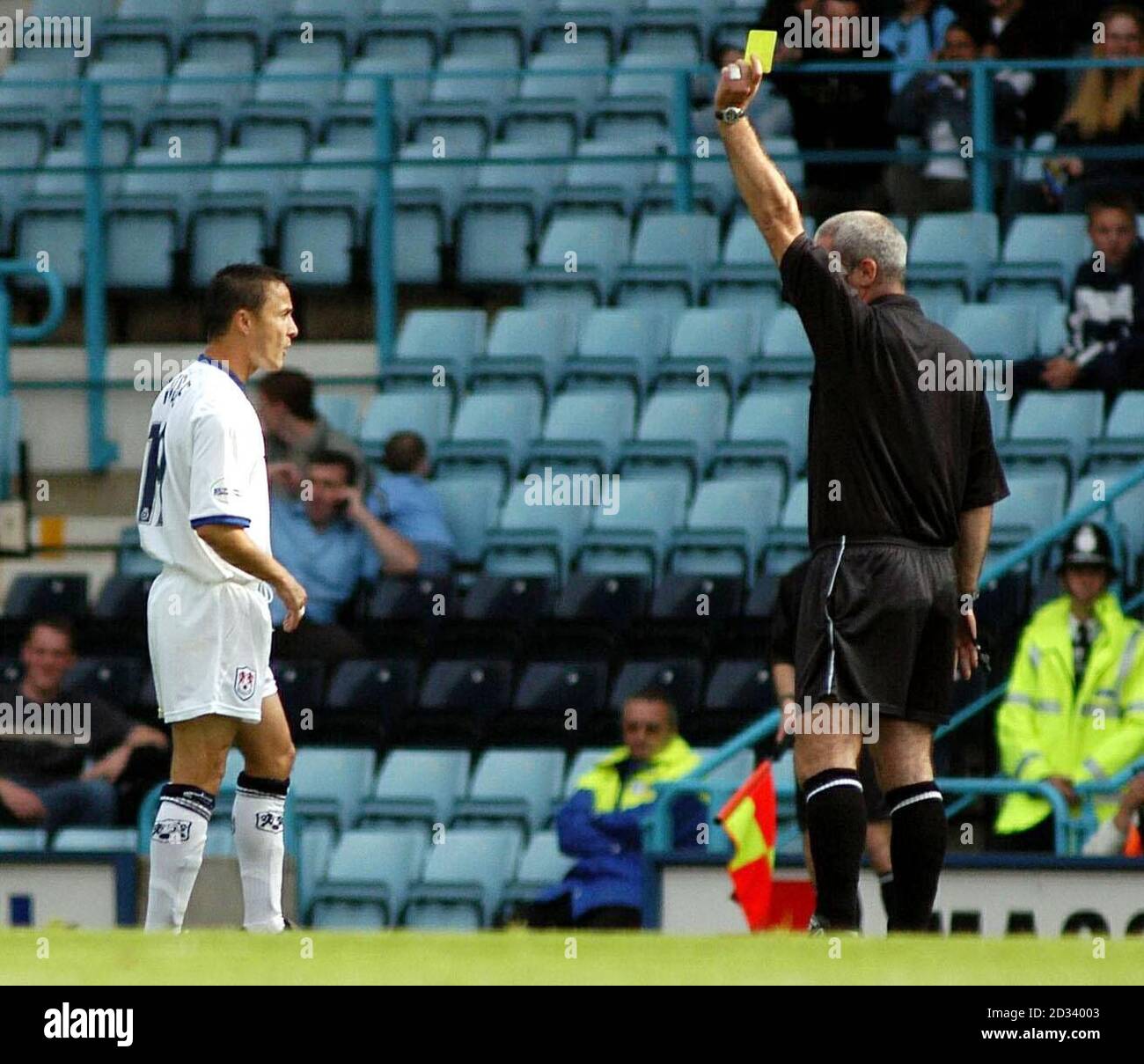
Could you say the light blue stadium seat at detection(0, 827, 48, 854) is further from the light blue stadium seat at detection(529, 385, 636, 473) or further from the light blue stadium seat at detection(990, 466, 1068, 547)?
the light blue stadium seat at detection(990, 466, 1068, 547)

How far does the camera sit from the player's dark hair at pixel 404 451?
41.5 feet

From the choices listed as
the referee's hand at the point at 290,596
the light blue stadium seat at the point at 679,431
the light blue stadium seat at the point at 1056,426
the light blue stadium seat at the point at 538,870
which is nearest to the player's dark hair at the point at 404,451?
the light blue stadium seat at the point at 679,431

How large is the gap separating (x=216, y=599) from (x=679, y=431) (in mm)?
6115

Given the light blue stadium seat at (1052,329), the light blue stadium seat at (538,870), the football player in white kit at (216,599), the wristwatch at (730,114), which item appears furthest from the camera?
the light blue stadium seat at (1052,329)

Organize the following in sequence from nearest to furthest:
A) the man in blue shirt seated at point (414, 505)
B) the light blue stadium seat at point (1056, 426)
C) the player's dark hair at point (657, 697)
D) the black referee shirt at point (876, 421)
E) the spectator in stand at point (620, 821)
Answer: the black referee shirt at point (876, 421), the spectator in stand at point (620, 821), the player's dark hair at point (657, 697), the light blue stadium seat at point (1056, 426), the man in blue shirt seated at point (414, 505)

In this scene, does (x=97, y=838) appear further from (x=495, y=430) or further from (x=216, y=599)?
(x=216, y=599)

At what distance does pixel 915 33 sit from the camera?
14789mm

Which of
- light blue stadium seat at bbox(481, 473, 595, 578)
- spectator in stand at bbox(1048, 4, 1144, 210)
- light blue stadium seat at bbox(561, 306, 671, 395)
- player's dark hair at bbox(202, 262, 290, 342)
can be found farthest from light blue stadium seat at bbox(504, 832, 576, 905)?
spectator in stand at bbox(1048, 4, 1144, 210)

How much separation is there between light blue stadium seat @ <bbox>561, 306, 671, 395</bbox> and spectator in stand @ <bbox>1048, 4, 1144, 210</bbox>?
2103mm

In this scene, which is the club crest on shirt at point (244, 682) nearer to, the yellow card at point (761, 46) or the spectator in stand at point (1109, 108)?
the yellow card at point (761, 46)

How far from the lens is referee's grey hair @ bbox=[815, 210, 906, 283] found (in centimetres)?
667

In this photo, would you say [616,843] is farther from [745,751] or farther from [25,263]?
[25,263]

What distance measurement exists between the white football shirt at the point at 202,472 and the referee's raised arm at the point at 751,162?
1.42 m

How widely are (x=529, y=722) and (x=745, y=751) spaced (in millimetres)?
1025
